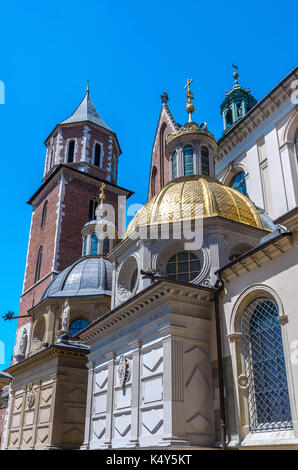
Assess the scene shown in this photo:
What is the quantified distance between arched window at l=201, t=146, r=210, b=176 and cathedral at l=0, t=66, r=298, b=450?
57 mm

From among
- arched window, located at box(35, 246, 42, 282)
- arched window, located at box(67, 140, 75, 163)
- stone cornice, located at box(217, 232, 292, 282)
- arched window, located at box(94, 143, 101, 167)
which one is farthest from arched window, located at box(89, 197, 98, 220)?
stone cornice, located at box(217, 232, 292, 282)

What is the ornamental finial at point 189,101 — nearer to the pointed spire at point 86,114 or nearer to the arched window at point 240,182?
the arched window at point 240,182

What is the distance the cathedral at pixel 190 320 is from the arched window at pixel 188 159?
5cm

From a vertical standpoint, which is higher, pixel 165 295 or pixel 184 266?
pixel 184 266

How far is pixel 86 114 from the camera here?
3684 cm

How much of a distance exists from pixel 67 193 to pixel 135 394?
A: 21.2m

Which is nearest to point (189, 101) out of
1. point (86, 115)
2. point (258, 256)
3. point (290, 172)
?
point (290, 172)

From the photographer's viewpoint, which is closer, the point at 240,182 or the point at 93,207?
the point at 240,182

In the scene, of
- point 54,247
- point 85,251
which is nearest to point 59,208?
point 54,247

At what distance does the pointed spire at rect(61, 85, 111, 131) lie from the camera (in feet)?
119

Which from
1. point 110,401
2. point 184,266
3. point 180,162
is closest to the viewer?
point 110,401

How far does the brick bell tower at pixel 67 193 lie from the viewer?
2967cm

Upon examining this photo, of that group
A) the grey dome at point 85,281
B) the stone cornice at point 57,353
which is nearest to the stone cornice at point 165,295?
the stone cornice at point 57,353

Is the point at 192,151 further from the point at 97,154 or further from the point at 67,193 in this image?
the point at 97,154
